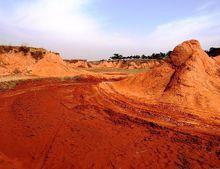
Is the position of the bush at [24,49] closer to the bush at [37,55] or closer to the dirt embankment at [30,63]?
the dirt embankment at [30,63]

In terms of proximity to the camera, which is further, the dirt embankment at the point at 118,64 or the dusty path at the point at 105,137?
the dirt embankment at the point at 118,64

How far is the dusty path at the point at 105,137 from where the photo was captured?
6.86 m

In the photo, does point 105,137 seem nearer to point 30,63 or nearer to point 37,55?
point 30,63

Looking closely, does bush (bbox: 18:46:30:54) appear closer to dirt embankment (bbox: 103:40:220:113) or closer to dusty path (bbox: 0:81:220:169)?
dirt embankment (bbox: 103:40:220:113)

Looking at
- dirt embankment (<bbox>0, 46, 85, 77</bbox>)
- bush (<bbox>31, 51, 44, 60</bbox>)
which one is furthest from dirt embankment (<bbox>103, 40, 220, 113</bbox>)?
bush (<bbox>31, 51, 44, 60</bbox>)

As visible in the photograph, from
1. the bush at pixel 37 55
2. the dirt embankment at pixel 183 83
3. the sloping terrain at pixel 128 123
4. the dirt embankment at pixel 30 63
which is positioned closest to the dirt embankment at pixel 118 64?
the bush at pixel 37 55

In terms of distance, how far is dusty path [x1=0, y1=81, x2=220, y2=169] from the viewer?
686cm

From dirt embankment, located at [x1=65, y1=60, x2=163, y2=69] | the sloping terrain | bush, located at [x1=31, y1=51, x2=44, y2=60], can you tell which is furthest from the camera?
dirt embankment, located at [x1=65, y1=60, x2=163, y2=69]

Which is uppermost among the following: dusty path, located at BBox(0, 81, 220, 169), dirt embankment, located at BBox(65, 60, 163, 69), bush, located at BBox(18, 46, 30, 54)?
bush, located at BBox(18, 46, 30, 54)

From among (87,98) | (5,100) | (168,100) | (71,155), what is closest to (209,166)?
(71,155)

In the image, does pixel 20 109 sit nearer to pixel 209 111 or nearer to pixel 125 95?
pixel 125 95

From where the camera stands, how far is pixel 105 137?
825 cm

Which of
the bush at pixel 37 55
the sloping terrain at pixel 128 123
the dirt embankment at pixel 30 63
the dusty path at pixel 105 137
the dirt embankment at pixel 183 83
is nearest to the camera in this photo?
the dusty path at pixel 105 137

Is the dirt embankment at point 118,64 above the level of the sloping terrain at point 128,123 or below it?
below
